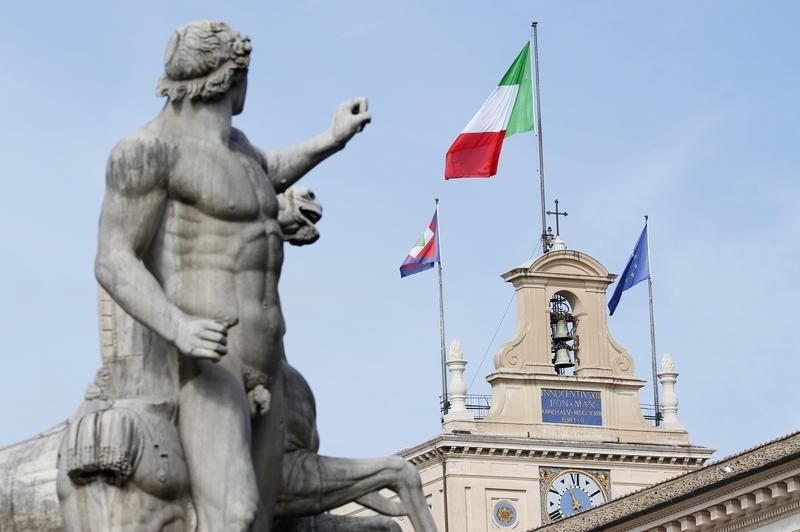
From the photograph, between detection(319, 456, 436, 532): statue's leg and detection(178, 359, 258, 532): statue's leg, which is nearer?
detection(178, 359, 258, 532): statue's leg

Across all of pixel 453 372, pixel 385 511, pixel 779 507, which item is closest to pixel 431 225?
pixel 453 372

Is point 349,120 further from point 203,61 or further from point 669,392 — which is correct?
point 669,392

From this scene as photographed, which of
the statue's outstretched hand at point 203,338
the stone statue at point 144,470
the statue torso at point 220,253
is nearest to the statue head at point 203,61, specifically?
the statue torso at point 220,253

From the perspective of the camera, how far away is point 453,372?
9381cm

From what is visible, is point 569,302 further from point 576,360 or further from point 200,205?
point 200,205

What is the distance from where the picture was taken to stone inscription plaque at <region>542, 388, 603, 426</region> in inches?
3602

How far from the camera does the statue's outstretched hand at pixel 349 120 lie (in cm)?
1309

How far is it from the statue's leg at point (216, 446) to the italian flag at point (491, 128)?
221ft

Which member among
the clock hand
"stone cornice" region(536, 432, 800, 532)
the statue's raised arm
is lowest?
the statue's raised arm

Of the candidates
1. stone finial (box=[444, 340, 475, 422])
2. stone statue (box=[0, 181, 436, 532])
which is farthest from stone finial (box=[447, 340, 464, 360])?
stone statue (box=[0, 181, 436, 532])

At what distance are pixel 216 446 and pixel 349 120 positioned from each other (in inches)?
69.4

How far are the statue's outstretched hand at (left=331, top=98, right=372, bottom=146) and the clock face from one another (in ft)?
254

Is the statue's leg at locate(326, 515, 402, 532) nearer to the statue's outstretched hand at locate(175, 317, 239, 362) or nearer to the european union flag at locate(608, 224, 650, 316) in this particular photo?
the statue's outstretched hand at locate(175, 317, 239, 362)

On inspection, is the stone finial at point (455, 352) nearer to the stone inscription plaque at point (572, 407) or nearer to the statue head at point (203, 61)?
the stone inscription plaque at point (572, 407)
